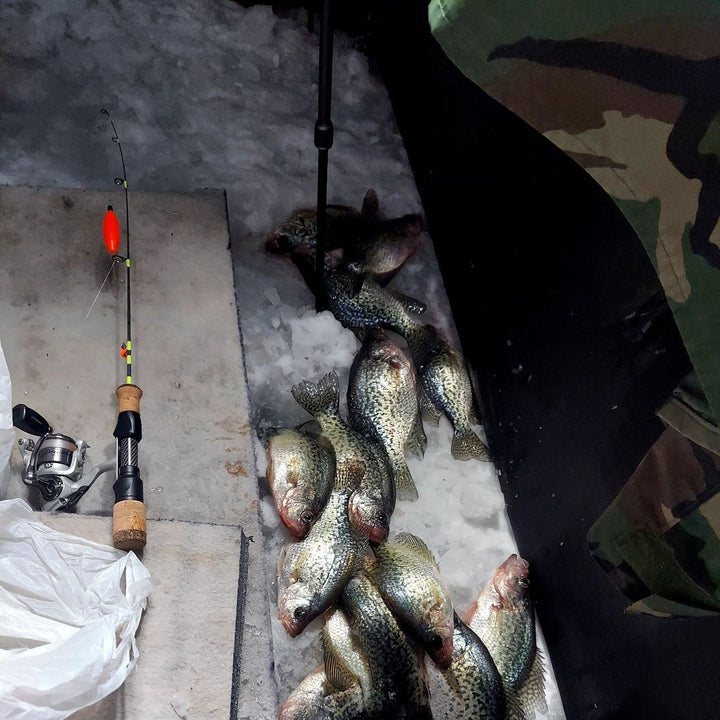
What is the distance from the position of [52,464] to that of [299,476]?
680 millimetres

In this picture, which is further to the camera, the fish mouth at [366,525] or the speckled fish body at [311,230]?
the speckled fish body at [311,230]

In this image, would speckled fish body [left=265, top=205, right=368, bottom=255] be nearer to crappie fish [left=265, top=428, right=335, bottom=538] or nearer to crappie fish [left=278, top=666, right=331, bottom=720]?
crappie fish [left=265, top=428, right=335, bottom=538]

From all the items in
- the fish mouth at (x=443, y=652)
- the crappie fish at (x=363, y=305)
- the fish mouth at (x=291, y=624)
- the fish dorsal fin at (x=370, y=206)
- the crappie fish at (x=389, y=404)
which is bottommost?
the fish mouth at (x=443, y=652)

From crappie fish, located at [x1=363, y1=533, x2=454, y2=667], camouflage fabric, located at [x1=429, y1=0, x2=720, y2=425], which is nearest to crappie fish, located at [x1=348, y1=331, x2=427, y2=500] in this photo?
crappie fish, located at [x1=363, y1=533, x2=454, y2=667]

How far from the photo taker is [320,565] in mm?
2166

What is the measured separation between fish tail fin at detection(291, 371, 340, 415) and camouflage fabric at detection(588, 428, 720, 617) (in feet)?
3.77

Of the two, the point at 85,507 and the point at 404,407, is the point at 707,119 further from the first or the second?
the point at 85,507

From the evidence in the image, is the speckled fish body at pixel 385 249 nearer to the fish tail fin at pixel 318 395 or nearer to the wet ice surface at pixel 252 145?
the wet ice surface at pixel 252 145

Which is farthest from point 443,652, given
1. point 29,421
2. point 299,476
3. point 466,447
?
point 29,421

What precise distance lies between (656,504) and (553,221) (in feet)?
3.65

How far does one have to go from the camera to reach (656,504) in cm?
139

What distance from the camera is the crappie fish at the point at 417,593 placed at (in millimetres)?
2105

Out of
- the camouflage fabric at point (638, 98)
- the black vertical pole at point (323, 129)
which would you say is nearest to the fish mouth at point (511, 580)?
Answer: the black vertical pole at point (323, 129)

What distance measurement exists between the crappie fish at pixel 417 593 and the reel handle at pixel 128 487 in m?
0.65
